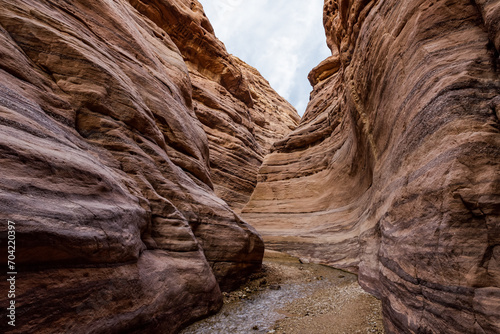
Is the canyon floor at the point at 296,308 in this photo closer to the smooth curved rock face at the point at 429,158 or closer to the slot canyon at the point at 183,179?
the slot canyon at the point at 183,179

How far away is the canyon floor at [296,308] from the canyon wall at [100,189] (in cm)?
52

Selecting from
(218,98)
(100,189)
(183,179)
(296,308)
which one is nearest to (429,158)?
(296,308)

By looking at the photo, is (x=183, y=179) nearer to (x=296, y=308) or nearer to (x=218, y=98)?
(x=296, y=308)

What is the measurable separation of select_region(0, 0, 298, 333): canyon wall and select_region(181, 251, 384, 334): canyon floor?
525 mm

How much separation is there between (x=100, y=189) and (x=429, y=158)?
570 centimetres

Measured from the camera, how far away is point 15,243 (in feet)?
8.30

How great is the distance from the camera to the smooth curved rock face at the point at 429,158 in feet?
9.89

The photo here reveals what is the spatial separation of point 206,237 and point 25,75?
17.6 ft

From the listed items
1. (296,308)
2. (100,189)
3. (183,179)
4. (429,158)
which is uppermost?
(183,179)

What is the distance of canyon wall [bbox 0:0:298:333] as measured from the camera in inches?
113

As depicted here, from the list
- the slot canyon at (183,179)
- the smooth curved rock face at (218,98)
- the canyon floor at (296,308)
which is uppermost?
the smooth curved rock face at (218,98)

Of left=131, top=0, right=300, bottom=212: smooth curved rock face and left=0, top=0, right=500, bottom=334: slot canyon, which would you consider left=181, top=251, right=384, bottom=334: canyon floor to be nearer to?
left=0, top=0, right=500, bottom=334: slot canyon

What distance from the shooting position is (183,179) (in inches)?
289

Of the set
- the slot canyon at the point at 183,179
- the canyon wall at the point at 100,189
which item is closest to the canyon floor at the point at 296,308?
the slot canyon at the point at 183,179
